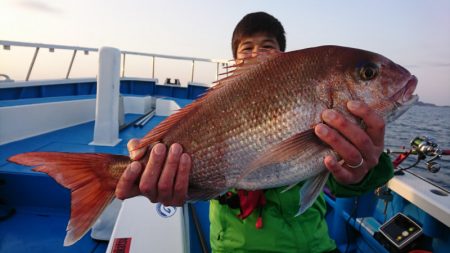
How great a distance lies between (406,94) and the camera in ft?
4.76

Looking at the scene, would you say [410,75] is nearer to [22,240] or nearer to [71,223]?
[71,223]

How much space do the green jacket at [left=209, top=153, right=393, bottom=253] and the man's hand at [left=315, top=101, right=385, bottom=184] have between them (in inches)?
14.7

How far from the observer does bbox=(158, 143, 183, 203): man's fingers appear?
1.49 metres

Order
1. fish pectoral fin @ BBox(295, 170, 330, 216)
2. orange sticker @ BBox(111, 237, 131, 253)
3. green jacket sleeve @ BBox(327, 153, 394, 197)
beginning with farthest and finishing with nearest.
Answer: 1. green jacket sleeve @ BBox(327, 153, 394, 197)
2. orange sticker @ BBox(111, 237, 131, 253)
3. fish pectoral fin @ BBox(295, 170, 330, 216)

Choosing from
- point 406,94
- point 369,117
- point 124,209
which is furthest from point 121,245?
point 406,94

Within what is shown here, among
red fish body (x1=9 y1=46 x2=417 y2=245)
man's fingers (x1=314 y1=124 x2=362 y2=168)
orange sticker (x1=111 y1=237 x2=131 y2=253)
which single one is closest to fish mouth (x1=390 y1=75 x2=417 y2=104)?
red fish body (x1=9 y1=46 x2=417 y2=245)

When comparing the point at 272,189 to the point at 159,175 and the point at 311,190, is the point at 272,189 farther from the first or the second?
the point at 159,175

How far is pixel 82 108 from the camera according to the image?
6.22 meters

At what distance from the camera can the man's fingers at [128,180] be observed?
4.99ft

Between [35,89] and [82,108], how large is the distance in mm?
2019

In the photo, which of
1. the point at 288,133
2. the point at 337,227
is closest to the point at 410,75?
the point at 288,133

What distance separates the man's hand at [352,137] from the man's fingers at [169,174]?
27.6 inches

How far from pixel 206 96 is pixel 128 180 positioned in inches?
23.8

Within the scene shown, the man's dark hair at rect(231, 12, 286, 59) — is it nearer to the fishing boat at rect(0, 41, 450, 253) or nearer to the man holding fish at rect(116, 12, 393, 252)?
the man holding fish at rect(116, 12, 393, 252)
